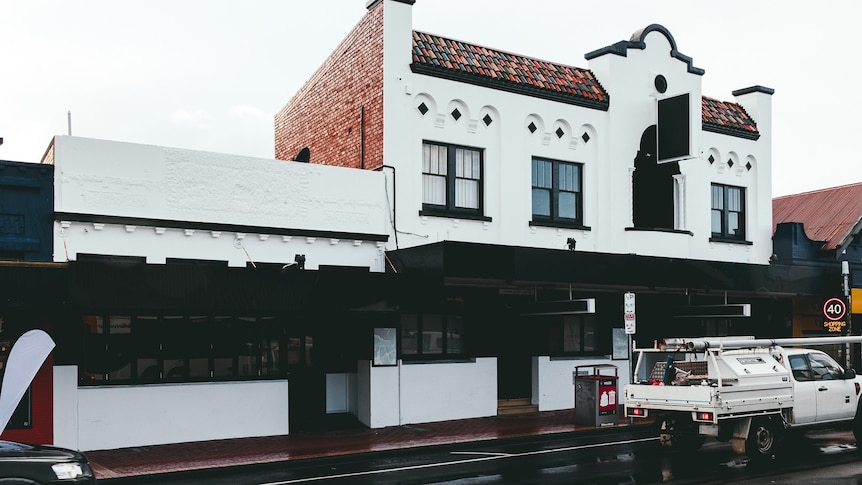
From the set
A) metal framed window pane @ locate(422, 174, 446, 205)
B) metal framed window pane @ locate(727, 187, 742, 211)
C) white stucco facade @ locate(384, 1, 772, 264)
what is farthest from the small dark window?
metal framed window pane @ locate(422, 174, 446, 205)

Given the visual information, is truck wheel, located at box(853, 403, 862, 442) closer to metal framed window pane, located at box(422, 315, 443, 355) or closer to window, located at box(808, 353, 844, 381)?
window, located at box(808, 353, 844, 381)

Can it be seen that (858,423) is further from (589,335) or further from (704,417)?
(589,335)

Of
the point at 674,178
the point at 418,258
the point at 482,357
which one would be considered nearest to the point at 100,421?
the point at 418,258

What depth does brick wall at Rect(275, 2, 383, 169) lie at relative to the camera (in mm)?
20625

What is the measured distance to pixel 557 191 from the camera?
23062 mm

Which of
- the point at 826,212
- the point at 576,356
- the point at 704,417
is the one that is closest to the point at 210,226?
the point at 704,417

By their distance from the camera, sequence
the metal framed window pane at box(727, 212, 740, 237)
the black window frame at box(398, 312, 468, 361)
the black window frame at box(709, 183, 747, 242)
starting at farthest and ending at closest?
the metal framed window pane at box(727, 212, 740, 237) < the black window frame at box(709, 183, 747, 242) < the black window frame at box(398, 312, 468, 361)

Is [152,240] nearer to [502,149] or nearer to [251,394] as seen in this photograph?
[251,394]

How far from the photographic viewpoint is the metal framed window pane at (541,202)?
22.6 meters

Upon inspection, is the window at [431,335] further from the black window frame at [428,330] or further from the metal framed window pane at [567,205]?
the metal framed window pane at [567,205]

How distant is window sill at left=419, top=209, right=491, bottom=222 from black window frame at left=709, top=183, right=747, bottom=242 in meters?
8.30

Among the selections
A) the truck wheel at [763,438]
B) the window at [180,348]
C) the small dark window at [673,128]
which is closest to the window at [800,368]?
the truck wheel at [763,438]

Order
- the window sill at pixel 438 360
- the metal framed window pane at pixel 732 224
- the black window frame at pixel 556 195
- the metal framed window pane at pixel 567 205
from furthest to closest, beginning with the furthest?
1. the metal framed window pane at pixel 732 224
2. the metal framed window pane at pixel 567 205
3. the black window frame at pixel 556 195
4. the window sill at pixel 438 360

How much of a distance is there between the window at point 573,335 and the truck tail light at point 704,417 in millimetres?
8369
